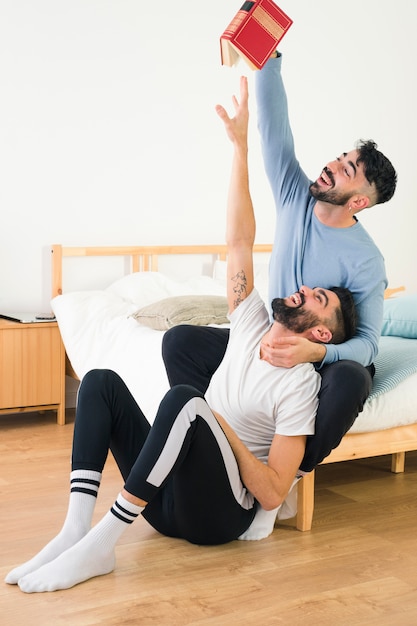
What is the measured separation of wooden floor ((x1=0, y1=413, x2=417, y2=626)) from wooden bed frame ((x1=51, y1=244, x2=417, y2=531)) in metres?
0.12

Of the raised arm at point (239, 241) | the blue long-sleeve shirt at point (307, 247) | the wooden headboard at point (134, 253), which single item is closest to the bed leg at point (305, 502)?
the blue long-sleeve shirt at point (307, 247)

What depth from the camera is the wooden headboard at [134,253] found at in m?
3.95

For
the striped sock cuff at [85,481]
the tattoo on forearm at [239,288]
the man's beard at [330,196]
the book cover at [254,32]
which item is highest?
the book cover at [254,32]

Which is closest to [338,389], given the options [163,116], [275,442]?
[275,442]

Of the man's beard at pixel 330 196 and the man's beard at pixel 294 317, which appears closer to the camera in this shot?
the man's beard at pixel 294 317

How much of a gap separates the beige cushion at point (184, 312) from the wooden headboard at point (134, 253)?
613 mm

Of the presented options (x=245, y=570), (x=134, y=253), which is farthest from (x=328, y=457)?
(x=134, y=253)

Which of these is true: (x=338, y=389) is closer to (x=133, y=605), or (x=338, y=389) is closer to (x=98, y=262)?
(x=133, y=605)

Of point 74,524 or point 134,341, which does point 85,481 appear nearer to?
point 74,524

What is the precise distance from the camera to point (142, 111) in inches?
165

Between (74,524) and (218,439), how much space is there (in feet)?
1.29

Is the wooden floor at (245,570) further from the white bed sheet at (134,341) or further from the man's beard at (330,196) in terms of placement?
the man's beard at (330,196)

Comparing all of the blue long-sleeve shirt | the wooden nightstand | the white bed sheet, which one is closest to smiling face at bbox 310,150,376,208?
the blue long-sleeve shirt

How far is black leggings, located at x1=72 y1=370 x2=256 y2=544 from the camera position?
1.90 m
